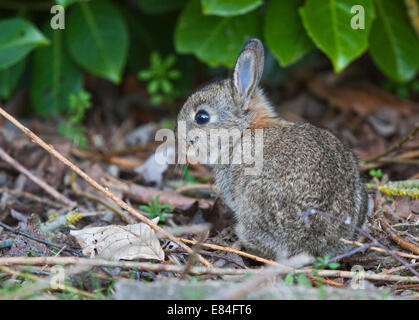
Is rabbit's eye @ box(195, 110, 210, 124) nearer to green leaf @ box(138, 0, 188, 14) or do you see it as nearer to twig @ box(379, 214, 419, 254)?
twig @ box(379, 214, 419, 254)

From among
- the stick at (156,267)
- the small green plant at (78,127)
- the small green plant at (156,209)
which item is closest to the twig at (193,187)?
the small green plant at (156,209)

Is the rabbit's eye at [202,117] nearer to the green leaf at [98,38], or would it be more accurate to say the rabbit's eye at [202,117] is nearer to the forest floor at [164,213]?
the forest floor at [164,213]

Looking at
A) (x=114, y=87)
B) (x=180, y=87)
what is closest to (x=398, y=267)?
(x=180, y=87)

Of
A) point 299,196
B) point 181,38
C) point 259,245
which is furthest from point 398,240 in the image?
point 181,38

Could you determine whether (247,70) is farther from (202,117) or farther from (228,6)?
(228,6)

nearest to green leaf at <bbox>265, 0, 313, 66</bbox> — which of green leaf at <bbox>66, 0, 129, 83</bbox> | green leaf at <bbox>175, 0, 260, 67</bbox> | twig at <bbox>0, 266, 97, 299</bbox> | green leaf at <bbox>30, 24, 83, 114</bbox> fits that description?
green leaf at <bbox>175, 0, 260, 67</bbox>

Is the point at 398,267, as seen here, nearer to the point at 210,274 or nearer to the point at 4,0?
the point at 210,274
